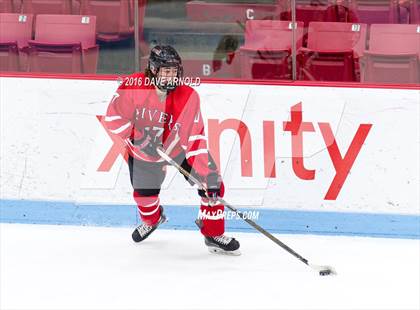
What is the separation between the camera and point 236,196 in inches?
171

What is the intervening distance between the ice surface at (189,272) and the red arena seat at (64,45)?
0.81m

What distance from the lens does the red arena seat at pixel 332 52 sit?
4.34 m

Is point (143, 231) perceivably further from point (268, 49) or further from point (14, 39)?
point (14, 39)

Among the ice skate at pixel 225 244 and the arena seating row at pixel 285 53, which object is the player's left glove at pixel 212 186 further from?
the arena seating row at pixel 285 53

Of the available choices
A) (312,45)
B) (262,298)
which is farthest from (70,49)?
(262,298)

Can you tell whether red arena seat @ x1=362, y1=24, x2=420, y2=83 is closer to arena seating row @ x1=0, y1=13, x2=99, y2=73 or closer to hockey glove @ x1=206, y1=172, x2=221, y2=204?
hockey glove @ x1=206, y1=172, x2=221, y2=204

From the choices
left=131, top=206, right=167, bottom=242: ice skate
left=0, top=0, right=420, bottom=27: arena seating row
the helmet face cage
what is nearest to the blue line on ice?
left=131, top=206, right=167, bottom=242: ice skate

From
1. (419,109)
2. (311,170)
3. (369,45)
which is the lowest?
(311,170)

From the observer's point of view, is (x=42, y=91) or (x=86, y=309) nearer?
(x=86, y=309)

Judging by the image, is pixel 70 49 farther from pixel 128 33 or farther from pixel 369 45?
pixel 369 45

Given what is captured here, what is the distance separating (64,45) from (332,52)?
4.45 ft

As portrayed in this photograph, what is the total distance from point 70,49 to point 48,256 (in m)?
1.15

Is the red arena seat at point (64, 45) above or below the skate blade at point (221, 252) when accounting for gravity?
above

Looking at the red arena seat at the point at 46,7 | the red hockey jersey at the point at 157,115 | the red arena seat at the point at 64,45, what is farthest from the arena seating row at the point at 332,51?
the red arena seat at the point at 46,7
